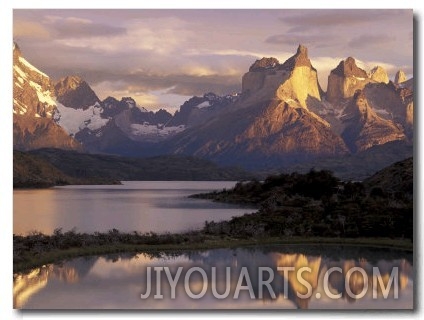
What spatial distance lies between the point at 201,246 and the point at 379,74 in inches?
585

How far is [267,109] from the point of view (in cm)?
6375

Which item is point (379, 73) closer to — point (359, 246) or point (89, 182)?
point (359, 246)

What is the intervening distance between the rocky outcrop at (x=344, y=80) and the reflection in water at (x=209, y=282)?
1399 centimetres

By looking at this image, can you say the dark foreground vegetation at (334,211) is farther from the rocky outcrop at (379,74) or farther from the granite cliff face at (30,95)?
the granite cliff face at (30,95)

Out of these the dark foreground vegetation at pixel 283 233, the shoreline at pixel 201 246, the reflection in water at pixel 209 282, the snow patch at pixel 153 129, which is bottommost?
the reflection in water at pixel 209 282

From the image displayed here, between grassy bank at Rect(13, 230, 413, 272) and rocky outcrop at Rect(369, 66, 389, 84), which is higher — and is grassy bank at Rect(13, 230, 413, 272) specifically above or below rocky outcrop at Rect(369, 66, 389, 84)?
Result: below

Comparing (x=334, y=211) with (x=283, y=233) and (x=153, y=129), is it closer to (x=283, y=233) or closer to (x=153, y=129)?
(x=283, y=233)

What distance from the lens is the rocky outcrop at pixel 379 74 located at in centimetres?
4068

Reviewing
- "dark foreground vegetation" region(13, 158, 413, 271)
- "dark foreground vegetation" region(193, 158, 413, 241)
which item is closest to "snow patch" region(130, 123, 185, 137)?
"dark foreground vegetation" region(193, 158, 413, 241)

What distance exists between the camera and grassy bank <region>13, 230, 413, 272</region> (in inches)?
1603

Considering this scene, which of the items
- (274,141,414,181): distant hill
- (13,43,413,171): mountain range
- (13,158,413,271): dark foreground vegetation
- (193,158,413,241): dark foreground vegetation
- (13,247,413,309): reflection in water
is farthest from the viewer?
(274,141,414,181): distant hill

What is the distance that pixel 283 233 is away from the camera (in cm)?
4831

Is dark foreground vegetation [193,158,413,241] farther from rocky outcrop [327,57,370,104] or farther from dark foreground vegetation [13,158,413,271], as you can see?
rocky outcrop [327,57,370,104]

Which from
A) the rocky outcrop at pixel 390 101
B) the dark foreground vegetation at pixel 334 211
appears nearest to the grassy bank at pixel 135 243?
the dark foreground vegetation at pixel 334 211
